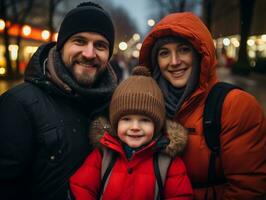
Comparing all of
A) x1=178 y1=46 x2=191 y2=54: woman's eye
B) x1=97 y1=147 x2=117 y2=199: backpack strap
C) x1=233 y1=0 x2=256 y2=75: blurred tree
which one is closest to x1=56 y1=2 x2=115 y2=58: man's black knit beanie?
x1=178 y1=46 x2=191 y2=54: woman's eye

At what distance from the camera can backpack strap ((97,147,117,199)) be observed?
3.13 metres

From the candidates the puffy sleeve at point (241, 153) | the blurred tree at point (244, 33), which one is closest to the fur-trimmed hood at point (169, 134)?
the puffy sleeve at point (241, 153)

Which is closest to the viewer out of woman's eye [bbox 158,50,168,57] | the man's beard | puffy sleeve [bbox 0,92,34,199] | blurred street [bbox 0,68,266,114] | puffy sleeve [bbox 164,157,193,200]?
puffy sleeve [bbox 0,92,34,199]

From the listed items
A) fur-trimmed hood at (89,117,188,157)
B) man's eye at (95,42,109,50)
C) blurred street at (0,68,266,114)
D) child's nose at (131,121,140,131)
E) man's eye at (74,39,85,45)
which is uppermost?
man's eye at (74,39,85,45)

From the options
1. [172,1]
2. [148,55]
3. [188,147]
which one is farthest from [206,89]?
[172,1]

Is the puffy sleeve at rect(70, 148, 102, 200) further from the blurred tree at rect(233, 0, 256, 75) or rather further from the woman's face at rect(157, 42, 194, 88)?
the blurred tree at rect(233, 0, 256, 75)

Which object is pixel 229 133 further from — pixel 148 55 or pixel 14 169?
pixel 14 169

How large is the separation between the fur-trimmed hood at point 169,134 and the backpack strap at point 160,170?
0.18 ft

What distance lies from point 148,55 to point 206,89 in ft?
2.46

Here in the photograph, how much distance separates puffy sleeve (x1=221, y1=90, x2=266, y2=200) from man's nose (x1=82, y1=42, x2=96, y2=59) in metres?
1.21

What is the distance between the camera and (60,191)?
3.16m

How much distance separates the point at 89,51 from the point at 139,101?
636mm

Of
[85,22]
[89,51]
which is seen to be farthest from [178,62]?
[85,22]

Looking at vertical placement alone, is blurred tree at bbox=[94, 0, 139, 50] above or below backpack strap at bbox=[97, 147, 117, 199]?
above
